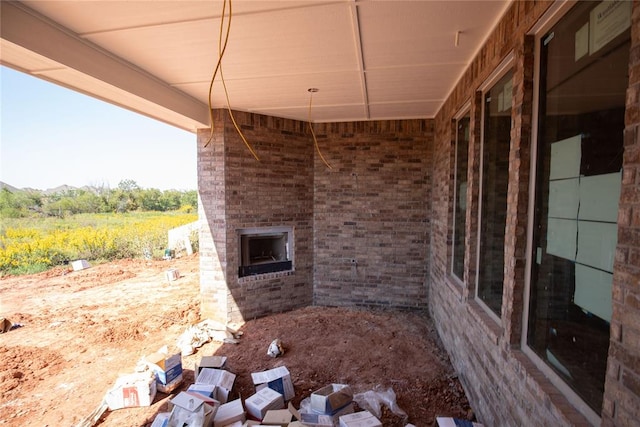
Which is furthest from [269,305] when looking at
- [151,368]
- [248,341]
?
[151,368]

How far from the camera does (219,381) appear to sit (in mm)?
3189

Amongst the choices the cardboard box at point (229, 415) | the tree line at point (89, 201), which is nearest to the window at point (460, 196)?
the cardboard box at point (229, 415)

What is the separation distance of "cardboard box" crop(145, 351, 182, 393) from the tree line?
61.8 feet

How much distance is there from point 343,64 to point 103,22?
221 centimetres

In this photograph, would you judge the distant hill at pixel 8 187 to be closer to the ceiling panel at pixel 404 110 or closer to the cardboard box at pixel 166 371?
the cardboard box at pixel 166 371

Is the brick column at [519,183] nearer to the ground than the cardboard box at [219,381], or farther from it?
farther from it

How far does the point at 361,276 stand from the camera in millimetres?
5910

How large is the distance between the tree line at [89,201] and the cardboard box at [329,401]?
20597mm

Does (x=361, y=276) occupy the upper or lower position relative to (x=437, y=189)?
lower

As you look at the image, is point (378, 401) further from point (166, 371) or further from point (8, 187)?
point (8, 187)

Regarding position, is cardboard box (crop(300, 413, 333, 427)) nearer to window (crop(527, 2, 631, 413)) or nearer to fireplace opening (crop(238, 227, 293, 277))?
A: window (crop(527, 2, 631, 413))

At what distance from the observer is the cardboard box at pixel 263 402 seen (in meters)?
2.74

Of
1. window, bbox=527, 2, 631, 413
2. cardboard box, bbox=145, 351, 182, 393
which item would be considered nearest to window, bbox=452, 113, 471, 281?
window, bbox=527, 2, 631, 413

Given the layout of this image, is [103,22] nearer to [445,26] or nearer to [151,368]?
[445,26]
